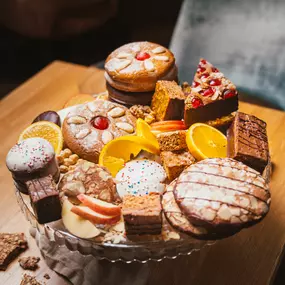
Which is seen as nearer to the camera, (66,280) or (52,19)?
(66,280)

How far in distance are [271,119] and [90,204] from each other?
1.02 m

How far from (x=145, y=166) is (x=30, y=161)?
1.08 ft

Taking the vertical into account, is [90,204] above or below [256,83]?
above

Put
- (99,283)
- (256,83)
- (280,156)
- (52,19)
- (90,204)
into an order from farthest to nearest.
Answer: (52,19) < (256,83) < (280,156) < (99,283) < (90,204)

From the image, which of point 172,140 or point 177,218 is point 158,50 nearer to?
point 172,140

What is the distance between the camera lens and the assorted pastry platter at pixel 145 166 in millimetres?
1165

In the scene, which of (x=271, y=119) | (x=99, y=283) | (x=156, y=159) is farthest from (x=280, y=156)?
(x=99, y=283)

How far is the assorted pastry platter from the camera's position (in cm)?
117

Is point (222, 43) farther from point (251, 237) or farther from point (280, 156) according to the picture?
point (251, 237)

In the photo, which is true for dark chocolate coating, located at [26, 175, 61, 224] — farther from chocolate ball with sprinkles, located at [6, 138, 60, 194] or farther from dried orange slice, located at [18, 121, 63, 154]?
dried orange slice, located at [18, 121, 63, 154]

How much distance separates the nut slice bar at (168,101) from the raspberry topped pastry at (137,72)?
0.07 m

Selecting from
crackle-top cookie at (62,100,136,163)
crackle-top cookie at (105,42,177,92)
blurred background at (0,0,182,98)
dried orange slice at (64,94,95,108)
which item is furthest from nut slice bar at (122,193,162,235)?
blurred background at (0,0,182,98)

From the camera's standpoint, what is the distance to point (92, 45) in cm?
382

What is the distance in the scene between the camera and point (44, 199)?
1.17 m
